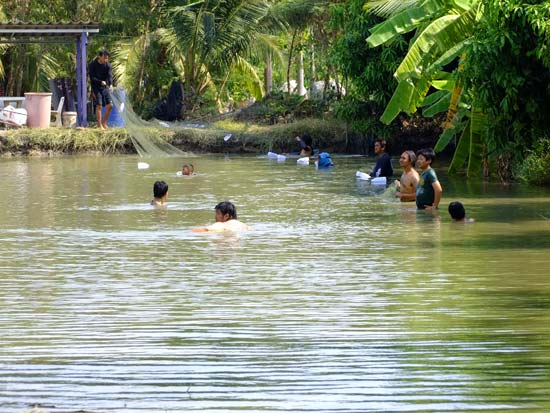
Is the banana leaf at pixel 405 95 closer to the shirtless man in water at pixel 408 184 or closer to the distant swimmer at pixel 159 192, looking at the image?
the shirtless man in water at pixel 408 184

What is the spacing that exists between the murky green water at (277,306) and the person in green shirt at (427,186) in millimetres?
371

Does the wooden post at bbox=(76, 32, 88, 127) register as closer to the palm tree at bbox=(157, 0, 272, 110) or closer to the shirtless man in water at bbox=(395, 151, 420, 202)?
the palm tree at bbox=(157, 0, 272, 110)

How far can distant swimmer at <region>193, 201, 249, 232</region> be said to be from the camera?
615 inches

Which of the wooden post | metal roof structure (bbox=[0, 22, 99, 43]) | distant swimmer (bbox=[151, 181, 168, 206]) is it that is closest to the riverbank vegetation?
the wooden post

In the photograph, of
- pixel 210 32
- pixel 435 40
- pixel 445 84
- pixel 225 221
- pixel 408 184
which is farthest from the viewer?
pixel 210 32

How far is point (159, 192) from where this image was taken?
18672 millimetres

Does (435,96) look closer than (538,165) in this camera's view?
No

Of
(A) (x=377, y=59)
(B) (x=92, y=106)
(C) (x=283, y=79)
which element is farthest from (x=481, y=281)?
(C) (x=283, y=79)

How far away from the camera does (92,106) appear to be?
120ft

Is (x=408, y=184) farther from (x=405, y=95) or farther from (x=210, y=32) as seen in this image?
(x=210, y=32)

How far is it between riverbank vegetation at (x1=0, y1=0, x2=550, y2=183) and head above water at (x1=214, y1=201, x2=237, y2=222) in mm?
5747

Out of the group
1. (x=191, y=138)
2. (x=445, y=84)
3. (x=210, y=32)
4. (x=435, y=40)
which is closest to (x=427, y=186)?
(x=435, y=40)

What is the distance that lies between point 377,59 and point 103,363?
20.4 meters

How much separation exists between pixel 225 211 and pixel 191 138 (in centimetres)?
1566
